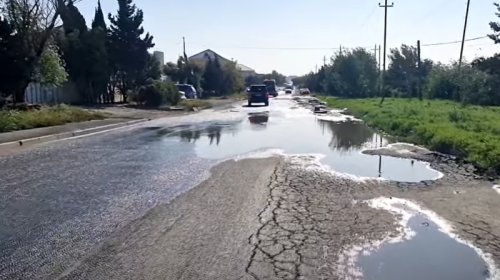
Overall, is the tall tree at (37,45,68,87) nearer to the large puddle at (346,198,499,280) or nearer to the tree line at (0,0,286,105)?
the tree line at (0,0,286,105)

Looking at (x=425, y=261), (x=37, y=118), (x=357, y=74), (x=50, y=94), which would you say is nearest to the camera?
(x=425, y=261)

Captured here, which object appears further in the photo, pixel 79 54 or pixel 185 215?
pixel 79 54

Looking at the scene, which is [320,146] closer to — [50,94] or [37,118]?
[37,118]

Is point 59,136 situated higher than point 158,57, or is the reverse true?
point 158,57

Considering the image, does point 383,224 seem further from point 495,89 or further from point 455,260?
point 495,89

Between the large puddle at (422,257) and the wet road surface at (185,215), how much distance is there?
4 centimetres

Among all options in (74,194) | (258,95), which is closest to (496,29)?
(258,95)

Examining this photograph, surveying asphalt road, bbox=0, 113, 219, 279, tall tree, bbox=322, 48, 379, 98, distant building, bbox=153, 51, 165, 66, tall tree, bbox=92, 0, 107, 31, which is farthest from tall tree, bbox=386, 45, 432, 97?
asphalt road, bbox=0, 113, 219, 279

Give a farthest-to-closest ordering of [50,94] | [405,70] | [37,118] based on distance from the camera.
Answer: [405,70] → [50,94] → [37,118]

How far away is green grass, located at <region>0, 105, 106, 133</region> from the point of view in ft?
63.3

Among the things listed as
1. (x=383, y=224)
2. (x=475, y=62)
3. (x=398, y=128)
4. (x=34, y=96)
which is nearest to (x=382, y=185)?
(x=383, y=224)

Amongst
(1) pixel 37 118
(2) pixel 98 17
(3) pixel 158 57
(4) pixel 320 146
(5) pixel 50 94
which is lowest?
(4) pixel 320 146

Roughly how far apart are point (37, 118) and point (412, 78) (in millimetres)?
60669

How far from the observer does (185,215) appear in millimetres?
7160
